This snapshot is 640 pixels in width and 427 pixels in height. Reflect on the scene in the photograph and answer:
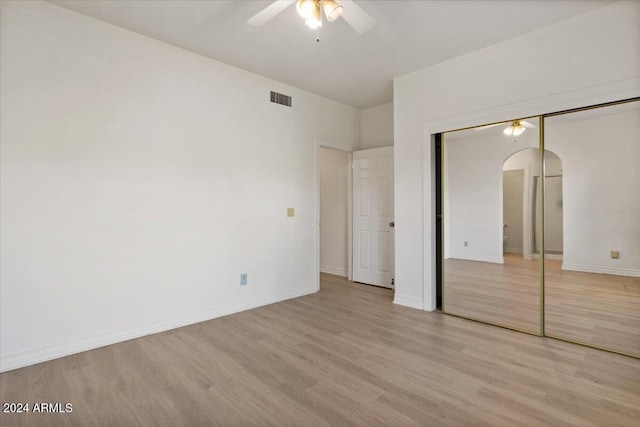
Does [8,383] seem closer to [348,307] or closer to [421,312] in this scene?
[348,307]

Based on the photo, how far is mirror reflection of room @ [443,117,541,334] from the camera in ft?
10.2

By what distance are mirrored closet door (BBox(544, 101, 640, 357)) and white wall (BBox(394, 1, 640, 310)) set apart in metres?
0.25

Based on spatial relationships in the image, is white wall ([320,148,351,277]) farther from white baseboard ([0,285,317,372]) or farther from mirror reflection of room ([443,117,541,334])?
mirror reflection of room ([443,117,541,334])

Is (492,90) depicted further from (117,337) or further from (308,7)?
(117,337)

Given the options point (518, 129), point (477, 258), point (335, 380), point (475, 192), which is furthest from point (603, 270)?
point (335, 380)

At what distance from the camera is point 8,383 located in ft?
7.14

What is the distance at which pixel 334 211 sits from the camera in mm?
5621

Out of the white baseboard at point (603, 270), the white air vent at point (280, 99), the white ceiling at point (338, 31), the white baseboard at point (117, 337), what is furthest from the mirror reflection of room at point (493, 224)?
the white baseboard at point (117, 337)

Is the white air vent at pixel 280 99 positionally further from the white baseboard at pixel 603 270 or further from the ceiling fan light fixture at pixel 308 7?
the white baseboard at pixel 603 270

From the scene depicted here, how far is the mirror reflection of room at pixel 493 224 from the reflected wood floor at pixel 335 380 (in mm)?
344

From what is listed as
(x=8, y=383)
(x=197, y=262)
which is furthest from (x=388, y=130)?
(x=8, y=383)

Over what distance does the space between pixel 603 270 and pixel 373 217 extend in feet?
8.99

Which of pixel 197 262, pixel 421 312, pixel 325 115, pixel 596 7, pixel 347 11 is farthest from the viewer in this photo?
pixel 325 115

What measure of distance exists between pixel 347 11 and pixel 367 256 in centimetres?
355
